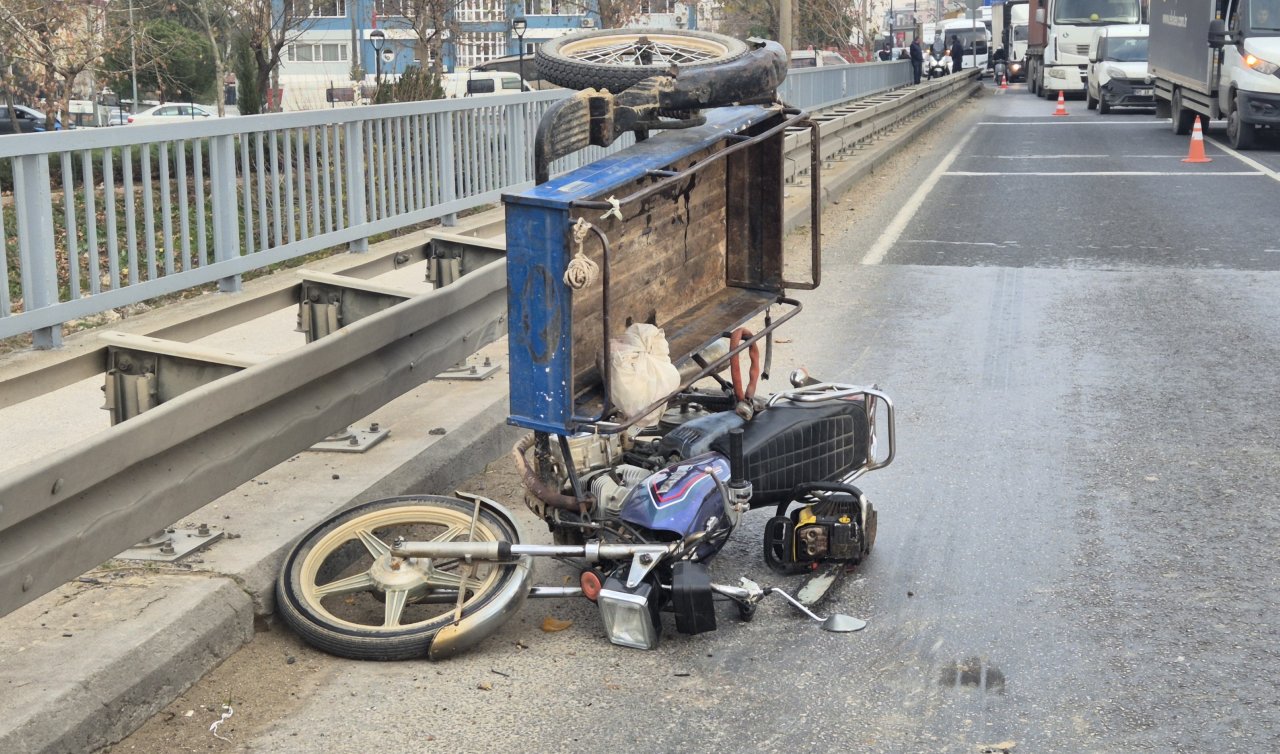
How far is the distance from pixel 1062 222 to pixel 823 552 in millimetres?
10631

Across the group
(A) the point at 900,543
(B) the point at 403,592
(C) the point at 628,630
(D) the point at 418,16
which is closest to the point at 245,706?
(B) the point at 403,592

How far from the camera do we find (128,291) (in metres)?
7.45

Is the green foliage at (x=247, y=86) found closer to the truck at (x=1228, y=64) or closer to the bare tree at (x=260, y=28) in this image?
the bare tree at (x=260, y=28)

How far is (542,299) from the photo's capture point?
471 centimetres

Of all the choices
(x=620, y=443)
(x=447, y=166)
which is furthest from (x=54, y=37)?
(x=620, y=443)

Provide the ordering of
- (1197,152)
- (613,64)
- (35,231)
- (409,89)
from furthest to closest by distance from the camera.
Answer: (1197,152)
(409,89)
(35,231)
(613,64)

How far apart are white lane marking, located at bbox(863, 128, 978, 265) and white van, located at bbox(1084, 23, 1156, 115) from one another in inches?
578

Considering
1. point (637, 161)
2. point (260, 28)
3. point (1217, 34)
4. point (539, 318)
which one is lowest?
point (539, 318)

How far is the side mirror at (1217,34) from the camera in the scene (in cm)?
2308

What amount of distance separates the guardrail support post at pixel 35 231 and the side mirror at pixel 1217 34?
20459mm

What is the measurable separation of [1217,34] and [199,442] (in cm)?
2204

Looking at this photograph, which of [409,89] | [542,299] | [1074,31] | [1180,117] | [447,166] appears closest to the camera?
[542,299]

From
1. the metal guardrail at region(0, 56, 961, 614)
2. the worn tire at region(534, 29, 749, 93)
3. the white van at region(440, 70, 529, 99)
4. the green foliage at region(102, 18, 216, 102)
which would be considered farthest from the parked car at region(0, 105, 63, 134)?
the metal guardrail at region(0, 56, 961, 614)

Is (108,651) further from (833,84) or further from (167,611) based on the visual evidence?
(833,84)
